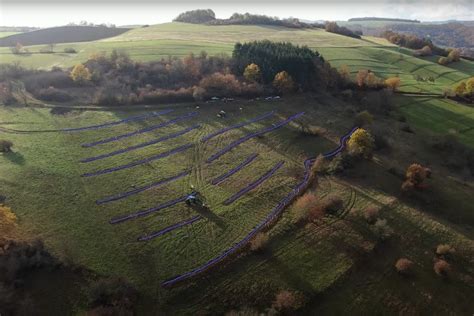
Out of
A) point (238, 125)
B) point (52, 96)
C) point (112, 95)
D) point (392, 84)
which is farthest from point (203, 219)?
point (392, 84)

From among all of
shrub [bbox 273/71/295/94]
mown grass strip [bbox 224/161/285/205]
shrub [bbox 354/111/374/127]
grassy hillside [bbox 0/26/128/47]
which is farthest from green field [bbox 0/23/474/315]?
grassy hillside [bbox 0/26/128/47]

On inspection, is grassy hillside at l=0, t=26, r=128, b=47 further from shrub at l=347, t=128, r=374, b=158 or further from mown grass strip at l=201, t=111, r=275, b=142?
shrub at l=347, t=128, r=374, b=158

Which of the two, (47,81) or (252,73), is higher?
(47,81)

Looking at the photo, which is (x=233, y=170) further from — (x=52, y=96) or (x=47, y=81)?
(x=47, y=81)

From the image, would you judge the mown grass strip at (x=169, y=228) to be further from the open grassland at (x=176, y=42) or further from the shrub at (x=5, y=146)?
the open grassland at (x=176, y=42)

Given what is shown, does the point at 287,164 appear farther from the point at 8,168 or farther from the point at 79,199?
the point at 8,168
